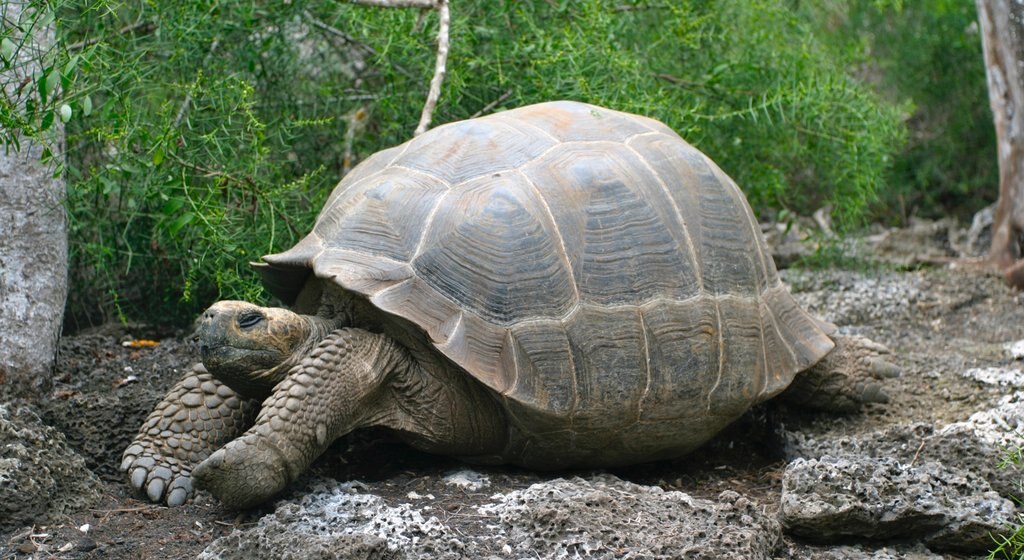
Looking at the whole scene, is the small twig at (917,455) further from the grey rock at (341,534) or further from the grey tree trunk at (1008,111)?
the grey tree trunk at (1008,111)

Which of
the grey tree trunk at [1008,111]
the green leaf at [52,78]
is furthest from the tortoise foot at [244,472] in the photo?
the grey tree trunk at [1008,111]

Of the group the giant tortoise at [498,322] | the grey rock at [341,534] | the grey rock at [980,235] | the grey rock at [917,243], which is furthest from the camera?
the grey rock at [980,235]

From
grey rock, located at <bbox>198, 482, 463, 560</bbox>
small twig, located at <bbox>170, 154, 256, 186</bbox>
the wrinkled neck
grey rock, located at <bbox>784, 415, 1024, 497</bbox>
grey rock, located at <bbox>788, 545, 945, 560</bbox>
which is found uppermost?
small twig, located at <bbox>170, 154, 256, 186</bbox>

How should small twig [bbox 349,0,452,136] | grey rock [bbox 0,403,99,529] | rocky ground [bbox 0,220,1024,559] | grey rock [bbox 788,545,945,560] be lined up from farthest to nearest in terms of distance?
small twig [bbox 349,0,452,136], grey rock [bbox 788,545,945,560], grey rock [bbox 0,403,99,529], rocky ground [bbox 0,220,1024,559]

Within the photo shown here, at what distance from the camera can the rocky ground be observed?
7.41ft

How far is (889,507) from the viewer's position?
251cm

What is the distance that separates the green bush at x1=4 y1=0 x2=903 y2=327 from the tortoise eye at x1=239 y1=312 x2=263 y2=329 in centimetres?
83

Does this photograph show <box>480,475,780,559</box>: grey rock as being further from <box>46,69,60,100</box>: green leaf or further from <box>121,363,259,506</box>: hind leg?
<box>46,69,60,100</box>: green leaf

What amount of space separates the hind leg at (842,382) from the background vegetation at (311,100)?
3.88 ft

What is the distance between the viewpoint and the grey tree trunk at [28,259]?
9.31ft

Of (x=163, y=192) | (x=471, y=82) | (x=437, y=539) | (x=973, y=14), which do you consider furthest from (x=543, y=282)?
(x=973, y=14)

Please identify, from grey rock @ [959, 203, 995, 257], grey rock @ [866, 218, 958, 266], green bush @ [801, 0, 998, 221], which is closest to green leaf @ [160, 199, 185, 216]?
grey rock @ [866, 218, 958, 266]

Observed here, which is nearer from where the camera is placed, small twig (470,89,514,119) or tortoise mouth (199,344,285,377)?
tortoise mouth (199,344,285,377)

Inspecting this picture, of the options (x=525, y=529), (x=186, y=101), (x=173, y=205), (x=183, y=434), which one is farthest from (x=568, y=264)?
(x=186, y=101)
